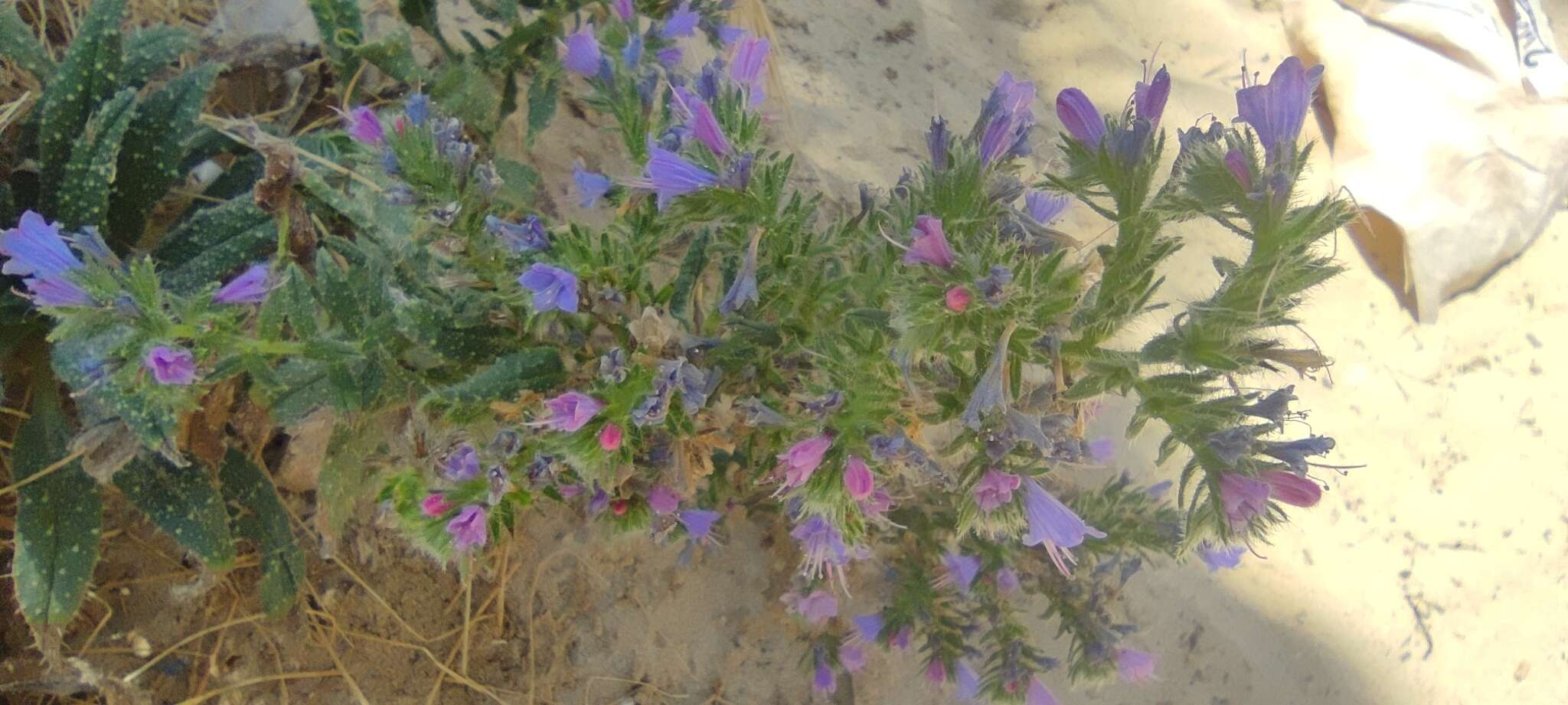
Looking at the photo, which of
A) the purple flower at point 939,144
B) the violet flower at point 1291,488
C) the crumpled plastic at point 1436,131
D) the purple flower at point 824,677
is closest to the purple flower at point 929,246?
the purple flower at point 939,144

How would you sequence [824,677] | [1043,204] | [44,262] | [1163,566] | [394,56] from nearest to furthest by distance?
[44,262]
[1043,204]
[394,56]
[824,677]
[1163,566]

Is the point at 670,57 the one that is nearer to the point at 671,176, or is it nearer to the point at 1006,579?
the point at 671,176

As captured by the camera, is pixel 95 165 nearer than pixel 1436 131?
Yes

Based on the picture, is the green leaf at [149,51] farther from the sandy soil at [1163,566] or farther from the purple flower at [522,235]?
the purple flower at [522,235]

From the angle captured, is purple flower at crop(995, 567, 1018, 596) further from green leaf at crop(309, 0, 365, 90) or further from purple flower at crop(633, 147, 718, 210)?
green leaf at crop(309, 0, 365, 90)

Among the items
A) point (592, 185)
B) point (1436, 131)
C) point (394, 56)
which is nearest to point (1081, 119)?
point (592, 185)

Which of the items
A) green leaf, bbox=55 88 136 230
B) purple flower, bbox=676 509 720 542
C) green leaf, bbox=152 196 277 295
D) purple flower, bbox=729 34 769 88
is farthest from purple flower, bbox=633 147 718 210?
green leaf, bbox=55 88 136 230
